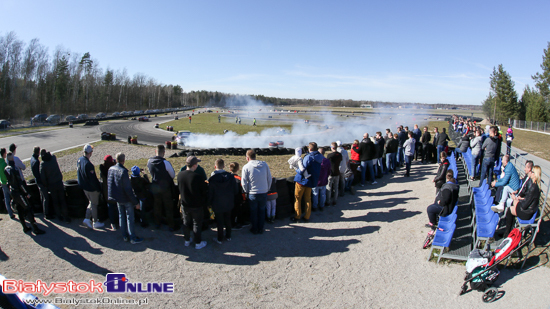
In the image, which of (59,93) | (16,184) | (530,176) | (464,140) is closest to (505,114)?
(464,140)

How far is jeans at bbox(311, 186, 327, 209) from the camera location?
24.7ft

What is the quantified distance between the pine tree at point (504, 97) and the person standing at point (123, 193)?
6229cm

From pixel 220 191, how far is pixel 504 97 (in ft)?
205

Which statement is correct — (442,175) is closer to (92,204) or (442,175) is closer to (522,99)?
(92,204)

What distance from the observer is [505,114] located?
49.2 metres

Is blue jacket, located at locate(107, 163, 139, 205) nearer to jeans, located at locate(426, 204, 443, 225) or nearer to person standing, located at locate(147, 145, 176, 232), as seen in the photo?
person standing, located at locate(147, 145, 176, 232)

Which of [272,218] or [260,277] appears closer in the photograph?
[260,277]

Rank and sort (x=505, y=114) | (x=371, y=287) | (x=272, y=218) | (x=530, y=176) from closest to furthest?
(x=371, y=287)
(x=530, y=176)
(x=272, y=218)
(x=505, y=114)

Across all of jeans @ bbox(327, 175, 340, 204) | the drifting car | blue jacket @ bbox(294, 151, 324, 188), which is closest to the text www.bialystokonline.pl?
blue jacket @ bbox(294, 151, 324, 188)

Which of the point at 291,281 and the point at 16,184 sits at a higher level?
the point at 16,184

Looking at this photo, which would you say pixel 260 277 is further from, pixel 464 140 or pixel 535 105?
pixel 535 105

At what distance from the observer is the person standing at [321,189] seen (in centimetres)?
726

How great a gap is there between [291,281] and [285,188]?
279 cm

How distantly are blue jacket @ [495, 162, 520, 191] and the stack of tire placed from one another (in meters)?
9.87
